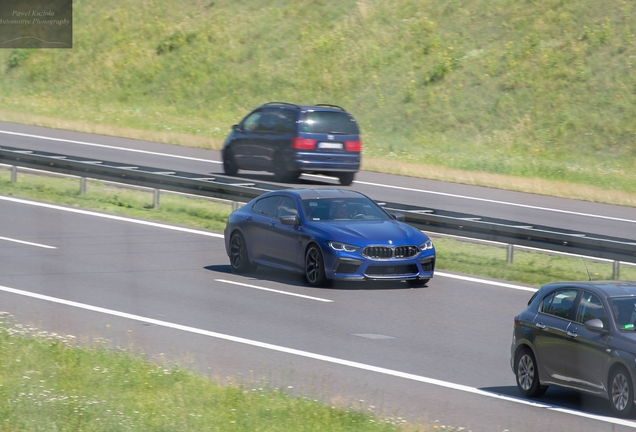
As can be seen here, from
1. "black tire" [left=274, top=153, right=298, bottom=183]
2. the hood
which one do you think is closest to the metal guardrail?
the hood

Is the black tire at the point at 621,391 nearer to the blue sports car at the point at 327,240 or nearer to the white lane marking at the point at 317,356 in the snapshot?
the white lane marking at the point at 317,356

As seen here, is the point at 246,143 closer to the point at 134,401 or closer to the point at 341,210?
the point at 341,210

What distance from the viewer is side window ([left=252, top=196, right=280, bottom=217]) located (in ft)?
58.4

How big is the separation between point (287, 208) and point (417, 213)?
3467 millimetres

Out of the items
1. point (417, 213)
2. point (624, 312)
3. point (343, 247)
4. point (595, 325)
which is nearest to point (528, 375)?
point (595, 325)

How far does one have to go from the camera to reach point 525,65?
41.8 m

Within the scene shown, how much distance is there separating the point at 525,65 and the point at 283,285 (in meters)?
27.3

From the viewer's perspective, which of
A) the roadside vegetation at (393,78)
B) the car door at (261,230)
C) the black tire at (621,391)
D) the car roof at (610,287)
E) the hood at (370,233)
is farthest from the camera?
the roadside vegetation at (393,78)

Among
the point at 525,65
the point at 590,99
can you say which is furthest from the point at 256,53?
the point at 590,99

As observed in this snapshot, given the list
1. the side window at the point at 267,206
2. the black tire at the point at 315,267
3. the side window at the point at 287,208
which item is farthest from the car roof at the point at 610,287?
the side window at the point at 267,206

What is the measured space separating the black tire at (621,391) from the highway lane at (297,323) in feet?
0.48

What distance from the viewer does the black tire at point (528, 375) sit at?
10539mm

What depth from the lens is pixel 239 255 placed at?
58.5 feet

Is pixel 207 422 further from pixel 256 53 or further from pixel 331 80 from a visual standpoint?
pixel 256 53
